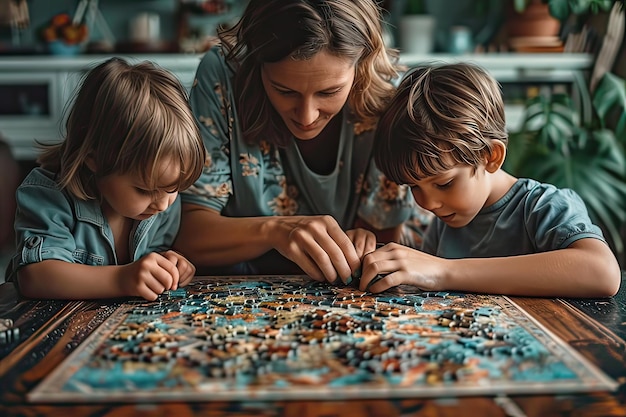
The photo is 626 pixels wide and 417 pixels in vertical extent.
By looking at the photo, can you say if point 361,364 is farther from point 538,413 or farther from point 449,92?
point 449,92

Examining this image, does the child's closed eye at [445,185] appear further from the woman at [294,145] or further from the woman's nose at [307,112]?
the woman's nose at [307,112]

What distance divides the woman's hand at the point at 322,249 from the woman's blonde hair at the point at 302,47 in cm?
33

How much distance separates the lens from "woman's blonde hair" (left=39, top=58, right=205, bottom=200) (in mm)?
1433

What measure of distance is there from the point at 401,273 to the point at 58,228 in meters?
0.65

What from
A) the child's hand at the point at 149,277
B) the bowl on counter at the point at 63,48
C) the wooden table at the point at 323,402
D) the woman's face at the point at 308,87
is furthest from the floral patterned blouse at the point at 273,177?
the bowl on counter at the point at 63,48

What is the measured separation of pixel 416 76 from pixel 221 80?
1.54ft

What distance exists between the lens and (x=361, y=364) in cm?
99

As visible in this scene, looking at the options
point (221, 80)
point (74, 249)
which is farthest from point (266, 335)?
point (221, 80)

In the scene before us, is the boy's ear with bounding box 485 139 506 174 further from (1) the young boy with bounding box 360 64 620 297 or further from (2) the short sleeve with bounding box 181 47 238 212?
(2) the short sleeve with bounding box 181 47 238 212

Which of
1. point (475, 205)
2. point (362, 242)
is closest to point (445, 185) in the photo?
point (475, 205)

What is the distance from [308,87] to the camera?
5.05 feet

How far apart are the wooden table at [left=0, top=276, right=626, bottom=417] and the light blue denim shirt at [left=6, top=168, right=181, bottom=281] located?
14 centimetres

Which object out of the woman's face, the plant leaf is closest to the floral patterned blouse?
the woman's face

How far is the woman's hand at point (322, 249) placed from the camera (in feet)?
4.80
